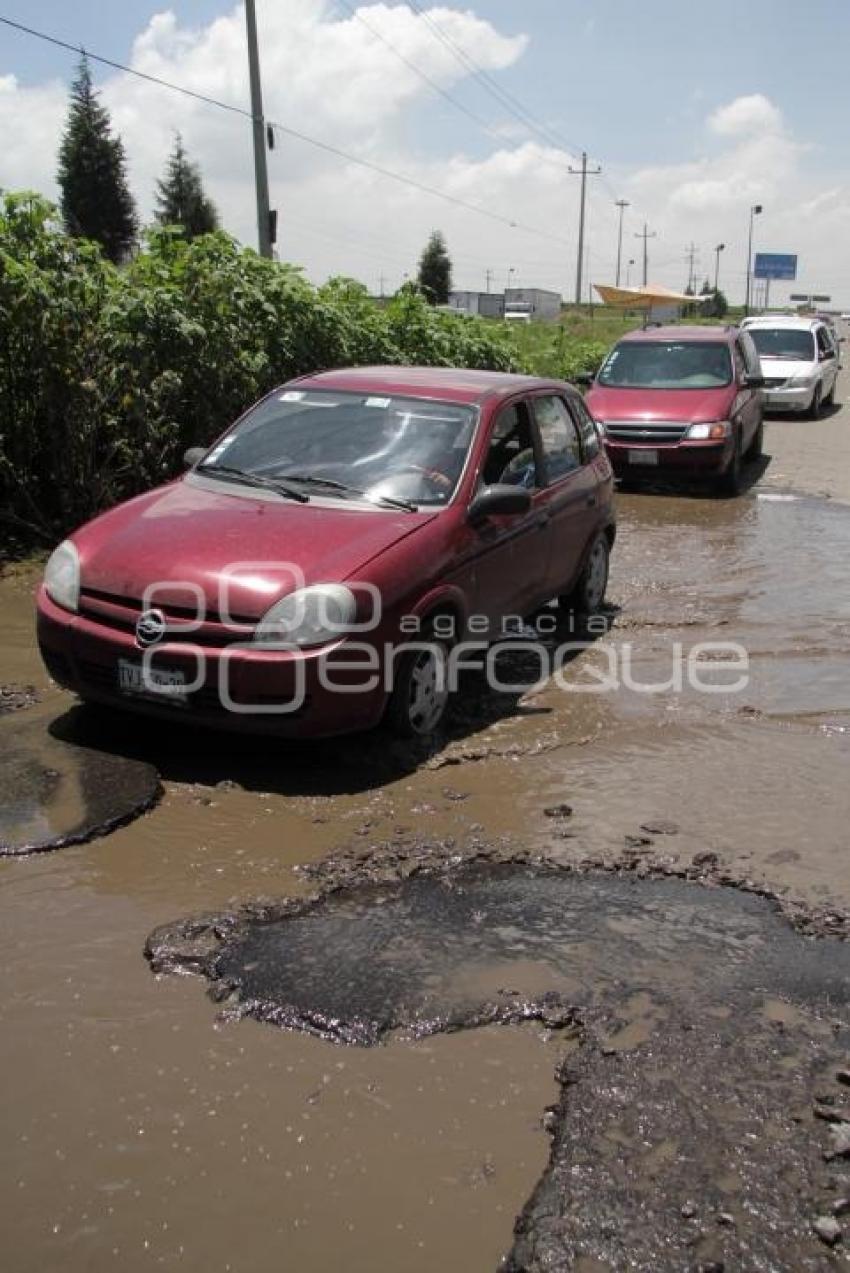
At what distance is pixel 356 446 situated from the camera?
5.94 m

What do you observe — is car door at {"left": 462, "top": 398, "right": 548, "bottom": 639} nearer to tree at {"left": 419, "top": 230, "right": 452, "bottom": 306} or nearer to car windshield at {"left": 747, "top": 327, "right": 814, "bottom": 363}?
car windshield at {"left": 747, "top": 327, "right": 814, "bottom": 363}

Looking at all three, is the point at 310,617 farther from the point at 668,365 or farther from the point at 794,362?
the point at 794,362

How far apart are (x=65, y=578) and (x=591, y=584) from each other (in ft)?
12.8

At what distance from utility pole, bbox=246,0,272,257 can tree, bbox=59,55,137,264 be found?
40423 mm

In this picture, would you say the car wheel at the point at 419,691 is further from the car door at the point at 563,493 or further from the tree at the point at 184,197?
the tree at the point at 184,197

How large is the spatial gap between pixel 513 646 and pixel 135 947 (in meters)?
4.15

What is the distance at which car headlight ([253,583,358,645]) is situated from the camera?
4.69 m

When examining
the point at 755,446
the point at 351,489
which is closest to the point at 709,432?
the point at 755,446

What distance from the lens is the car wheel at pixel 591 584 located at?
779 centimetres

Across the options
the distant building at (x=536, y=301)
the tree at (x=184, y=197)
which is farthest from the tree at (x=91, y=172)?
the distant building at (x=536, y=301)

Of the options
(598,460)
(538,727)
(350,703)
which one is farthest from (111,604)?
(598,460)

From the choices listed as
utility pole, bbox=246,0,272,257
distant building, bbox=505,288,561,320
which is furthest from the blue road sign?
utility pole, bbox=246,0,272,257

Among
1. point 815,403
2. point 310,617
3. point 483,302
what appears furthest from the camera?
point 483,302

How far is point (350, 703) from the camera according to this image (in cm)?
486
